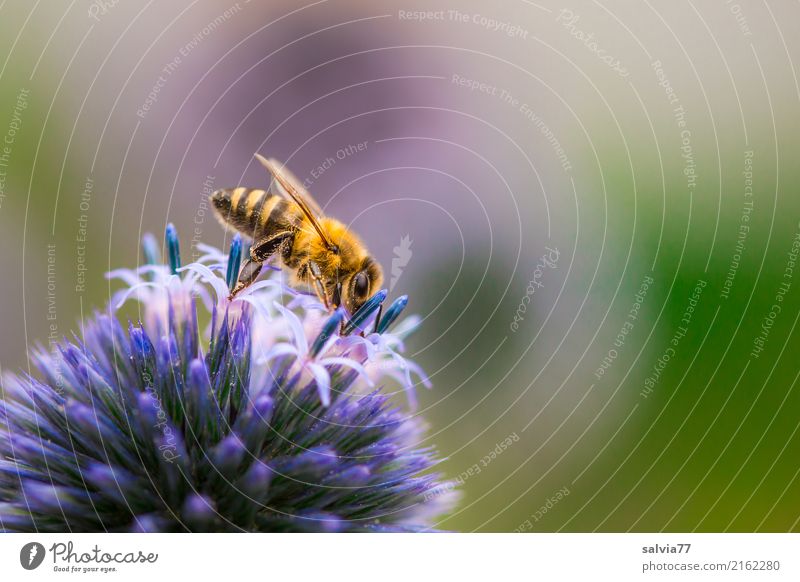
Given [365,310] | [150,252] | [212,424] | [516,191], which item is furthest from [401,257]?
[212,424]

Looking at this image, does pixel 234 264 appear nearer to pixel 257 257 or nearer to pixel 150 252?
pixel 257 257

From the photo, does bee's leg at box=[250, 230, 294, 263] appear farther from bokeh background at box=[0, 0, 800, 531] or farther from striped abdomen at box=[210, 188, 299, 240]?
bokeh background at box=[0, 0, 800, 531]

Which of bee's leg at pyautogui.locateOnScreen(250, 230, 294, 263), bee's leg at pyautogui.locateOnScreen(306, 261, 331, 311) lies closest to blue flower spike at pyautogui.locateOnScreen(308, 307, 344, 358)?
bee's leg at pyautogui.locateOnScreen(306, 261, 331, 311)

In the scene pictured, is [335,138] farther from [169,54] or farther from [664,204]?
[664,204]

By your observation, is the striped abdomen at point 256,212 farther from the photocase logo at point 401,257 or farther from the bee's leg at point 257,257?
the photocase logo at point 401,257

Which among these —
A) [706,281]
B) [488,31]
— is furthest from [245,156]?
[706,281]
